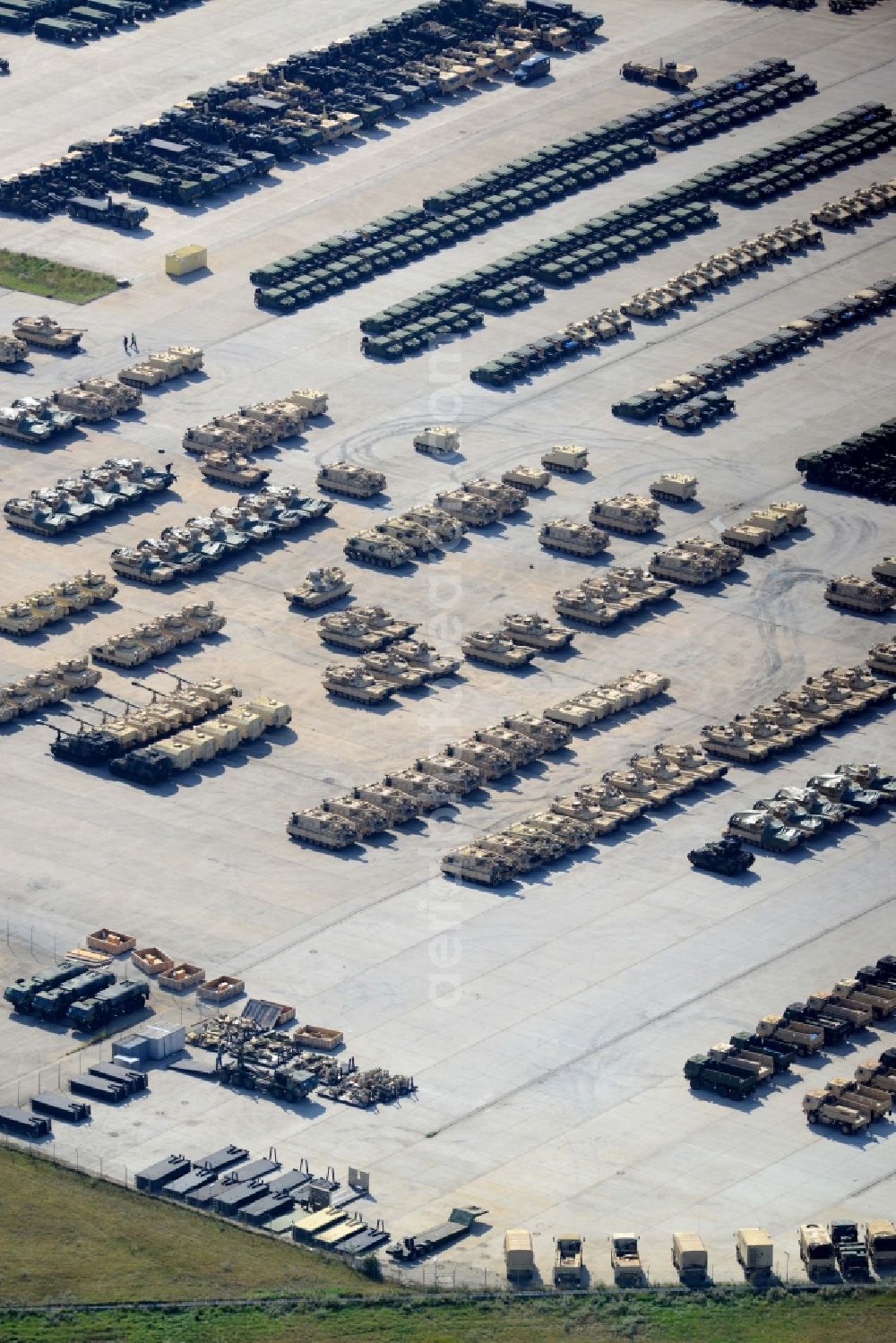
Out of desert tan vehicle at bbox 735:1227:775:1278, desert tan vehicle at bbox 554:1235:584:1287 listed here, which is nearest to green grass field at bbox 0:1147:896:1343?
desert tan vehicle at bbox 554:1235:584:1287

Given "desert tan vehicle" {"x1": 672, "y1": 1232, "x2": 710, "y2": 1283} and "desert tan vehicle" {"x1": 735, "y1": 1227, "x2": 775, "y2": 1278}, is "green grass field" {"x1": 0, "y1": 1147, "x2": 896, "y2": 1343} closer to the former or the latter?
"desert tan vehicle" {"x1": 672, "y1": 1232, "x2": 710, "y2": 1283}

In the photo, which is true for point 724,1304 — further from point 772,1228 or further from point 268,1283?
point 268,1283

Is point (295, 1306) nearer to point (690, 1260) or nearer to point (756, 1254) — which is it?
point (690, 1260)

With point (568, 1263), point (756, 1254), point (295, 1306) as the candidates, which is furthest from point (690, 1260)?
point (295, 1306)

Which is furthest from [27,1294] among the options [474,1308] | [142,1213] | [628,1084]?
[628,1084]

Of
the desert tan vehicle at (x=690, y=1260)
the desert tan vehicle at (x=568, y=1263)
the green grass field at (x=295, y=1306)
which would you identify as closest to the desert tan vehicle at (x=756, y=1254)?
the green grass field at (x=295, y=1306)

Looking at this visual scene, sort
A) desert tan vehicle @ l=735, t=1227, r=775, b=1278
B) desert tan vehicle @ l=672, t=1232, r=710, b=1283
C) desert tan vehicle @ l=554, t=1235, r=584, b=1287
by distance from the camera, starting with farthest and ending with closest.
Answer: desert tan vehicle @ l=735, t=1227, r=775, b=1278 → desert tan vehicle @ l=672, t=1232, r=710, b=1283 → desert tan vehicle @ l=554, t=1235, r=584, b=1287
